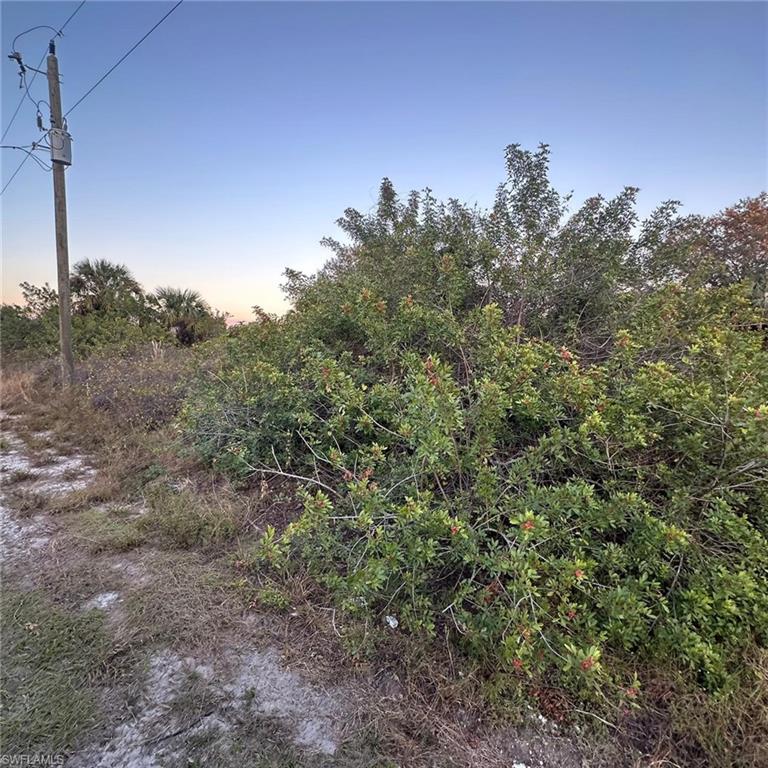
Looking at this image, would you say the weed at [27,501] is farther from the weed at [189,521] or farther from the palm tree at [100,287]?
the palm tree at [100,287]

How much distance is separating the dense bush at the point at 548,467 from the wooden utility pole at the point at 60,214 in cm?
533

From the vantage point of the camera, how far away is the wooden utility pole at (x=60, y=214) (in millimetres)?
6062

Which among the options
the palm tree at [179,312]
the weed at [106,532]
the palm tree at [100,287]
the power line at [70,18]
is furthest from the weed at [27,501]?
the palm tree at [100,287]

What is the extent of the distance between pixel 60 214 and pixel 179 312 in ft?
14.0

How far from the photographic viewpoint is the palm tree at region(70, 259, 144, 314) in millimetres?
10039

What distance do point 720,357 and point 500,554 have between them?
151 cm

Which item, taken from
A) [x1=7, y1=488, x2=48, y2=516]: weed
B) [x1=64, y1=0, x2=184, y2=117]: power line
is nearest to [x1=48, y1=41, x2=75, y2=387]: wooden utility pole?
[x1=64, y1=0, x2=184, y2=117]: power line

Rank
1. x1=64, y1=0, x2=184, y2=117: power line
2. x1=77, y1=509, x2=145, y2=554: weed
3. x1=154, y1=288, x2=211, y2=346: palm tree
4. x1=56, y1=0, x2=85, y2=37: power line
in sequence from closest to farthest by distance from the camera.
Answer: x1=77, y1=509, x2=145, y2=554: weed, x1=64, y1=0, x2=184, y2=117: power line, x1=56, y1=0, x2=85, y2=37: power line, x1=154, y1=288, x2=211, y2=346: palm tree

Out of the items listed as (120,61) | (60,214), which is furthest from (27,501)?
(120,61)

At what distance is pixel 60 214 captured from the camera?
6.33 m

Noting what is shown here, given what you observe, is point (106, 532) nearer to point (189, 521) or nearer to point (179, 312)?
point (189, 521)

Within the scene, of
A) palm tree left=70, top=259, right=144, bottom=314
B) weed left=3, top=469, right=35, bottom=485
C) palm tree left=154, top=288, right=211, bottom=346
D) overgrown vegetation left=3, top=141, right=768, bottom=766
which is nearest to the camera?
overgrown vegetation left=3, top=141, right=768, bottom=766

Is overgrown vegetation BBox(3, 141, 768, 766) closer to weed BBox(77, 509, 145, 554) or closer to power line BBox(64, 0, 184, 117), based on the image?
weed BBox(77, 509, 145, 554)

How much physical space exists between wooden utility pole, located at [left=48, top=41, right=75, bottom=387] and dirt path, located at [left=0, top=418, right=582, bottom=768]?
548 cm
